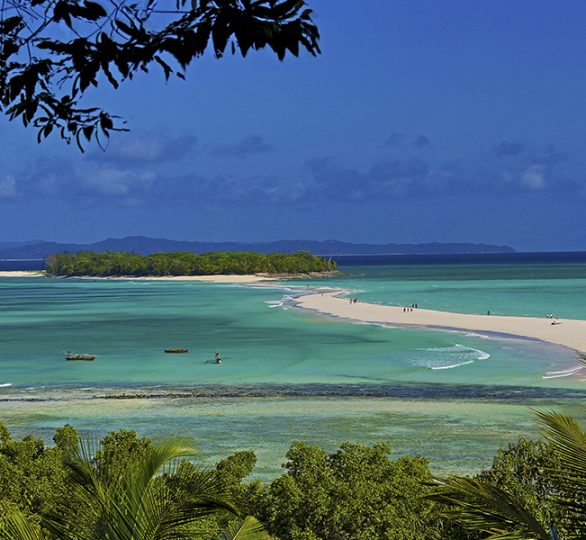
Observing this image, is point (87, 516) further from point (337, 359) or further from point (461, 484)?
point (337, 359)

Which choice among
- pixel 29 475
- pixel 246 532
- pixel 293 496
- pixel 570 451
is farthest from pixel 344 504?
pixel 570 451

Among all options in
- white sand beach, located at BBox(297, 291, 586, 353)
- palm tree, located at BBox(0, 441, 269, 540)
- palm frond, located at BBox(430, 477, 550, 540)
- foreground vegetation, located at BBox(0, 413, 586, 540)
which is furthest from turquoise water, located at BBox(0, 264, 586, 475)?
palm frond, located at BBox(430, 477, 550, 540)

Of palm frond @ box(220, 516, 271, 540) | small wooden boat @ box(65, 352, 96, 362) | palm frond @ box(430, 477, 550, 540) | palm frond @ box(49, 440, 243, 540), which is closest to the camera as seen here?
palm frond @ box(430, 477, 550, 540)

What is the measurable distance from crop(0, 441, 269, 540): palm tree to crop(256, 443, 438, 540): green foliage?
18.8 ft

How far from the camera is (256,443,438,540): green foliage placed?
1237 cm

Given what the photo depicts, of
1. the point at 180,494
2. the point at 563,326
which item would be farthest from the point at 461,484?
the point at 563,326

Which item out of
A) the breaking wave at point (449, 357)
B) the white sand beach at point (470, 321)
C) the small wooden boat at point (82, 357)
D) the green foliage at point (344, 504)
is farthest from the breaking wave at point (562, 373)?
the green foliage at point (344, 504)

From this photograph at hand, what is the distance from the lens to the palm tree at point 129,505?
20.0 feet

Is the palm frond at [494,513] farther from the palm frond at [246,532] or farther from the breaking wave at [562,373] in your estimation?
the breaking wave at [562,373]

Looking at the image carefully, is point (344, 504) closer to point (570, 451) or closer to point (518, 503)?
point (518, 503)

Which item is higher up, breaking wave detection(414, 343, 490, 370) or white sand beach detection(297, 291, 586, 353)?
white sand beach detection(297, 291, 586, 353)

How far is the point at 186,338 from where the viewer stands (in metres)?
59.2

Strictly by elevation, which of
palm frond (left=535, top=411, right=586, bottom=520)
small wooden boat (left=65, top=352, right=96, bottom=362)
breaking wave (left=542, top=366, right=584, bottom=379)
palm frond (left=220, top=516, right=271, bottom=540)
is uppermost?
palm frond (left=535, top=411, right=586, bottom=520)

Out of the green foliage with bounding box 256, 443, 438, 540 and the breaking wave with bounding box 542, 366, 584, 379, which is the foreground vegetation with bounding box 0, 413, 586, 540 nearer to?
the green foliage with bounding box 256, 443, 438, 540
